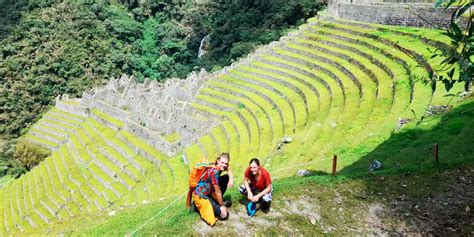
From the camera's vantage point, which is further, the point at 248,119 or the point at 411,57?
the point at 248,119

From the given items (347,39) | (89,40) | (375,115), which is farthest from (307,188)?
(89,40)

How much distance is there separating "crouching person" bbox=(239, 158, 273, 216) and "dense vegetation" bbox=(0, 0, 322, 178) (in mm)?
30174

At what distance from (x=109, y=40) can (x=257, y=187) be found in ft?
165

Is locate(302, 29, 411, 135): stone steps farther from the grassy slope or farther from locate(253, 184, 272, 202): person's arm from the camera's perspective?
locate(253, 184, 272, 202): person's arm

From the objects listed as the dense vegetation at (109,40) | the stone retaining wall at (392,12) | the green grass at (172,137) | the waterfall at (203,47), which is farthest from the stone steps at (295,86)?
the waterfall at (203,47)

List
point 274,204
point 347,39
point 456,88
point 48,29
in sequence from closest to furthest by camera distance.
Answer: point 274,204 < point 456,88 < point 347,39 < point 48,29

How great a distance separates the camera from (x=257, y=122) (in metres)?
16.3

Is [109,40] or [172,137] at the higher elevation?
[172,137]

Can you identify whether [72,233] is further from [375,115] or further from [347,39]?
[347,39]

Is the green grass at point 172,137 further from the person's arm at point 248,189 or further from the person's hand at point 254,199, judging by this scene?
the person's hand at point 254,199

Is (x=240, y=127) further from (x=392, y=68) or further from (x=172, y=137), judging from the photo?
(x=392, y=68)

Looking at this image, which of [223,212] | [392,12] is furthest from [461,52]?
[392,12]

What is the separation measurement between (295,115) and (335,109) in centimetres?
188

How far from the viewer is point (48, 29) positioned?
50.1m
